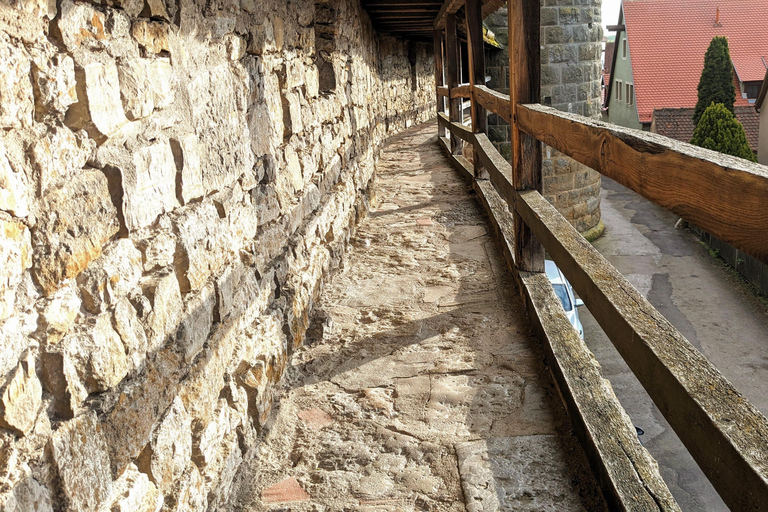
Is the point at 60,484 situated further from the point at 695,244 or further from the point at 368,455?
the point at 695,244

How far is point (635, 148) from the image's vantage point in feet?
4.96

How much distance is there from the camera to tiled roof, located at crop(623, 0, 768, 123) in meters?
23.0

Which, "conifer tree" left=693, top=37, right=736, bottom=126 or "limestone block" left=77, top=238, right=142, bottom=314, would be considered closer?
"limestone block" left=77, top=238, right=142, bottom=314

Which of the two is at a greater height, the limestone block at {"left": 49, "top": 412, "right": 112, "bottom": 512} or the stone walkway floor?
the limestone block at {"left": 49, "top": 412, "right": 112, "bottom": 512}

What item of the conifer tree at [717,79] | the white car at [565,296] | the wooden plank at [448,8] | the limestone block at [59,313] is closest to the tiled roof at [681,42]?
the conifer tree at [717,79]

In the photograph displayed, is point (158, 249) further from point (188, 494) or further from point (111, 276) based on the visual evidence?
point (188, 494)

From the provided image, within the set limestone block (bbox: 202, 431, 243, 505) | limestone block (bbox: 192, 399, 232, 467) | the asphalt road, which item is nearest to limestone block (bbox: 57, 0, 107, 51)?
limestone block (bbox: 192, 399, 232, 467)

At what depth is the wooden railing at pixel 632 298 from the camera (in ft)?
3.58

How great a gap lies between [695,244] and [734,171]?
15.3 m

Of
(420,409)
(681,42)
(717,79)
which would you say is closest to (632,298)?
(420,409)

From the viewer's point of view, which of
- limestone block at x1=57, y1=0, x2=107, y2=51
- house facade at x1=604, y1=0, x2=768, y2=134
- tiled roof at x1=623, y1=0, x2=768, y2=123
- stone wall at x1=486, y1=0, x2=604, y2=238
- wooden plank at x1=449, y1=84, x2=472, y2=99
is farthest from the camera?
tiled roof at x1=623, y1=0, x2=768, y2=123

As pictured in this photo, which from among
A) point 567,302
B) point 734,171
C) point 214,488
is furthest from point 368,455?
point 567,302

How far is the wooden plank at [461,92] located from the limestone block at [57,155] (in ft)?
14.9

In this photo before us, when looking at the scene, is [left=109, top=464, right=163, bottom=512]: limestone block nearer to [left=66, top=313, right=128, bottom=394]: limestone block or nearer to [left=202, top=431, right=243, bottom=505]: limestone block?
[left=66, top=313, right=128, bottom=394]: limestone block
